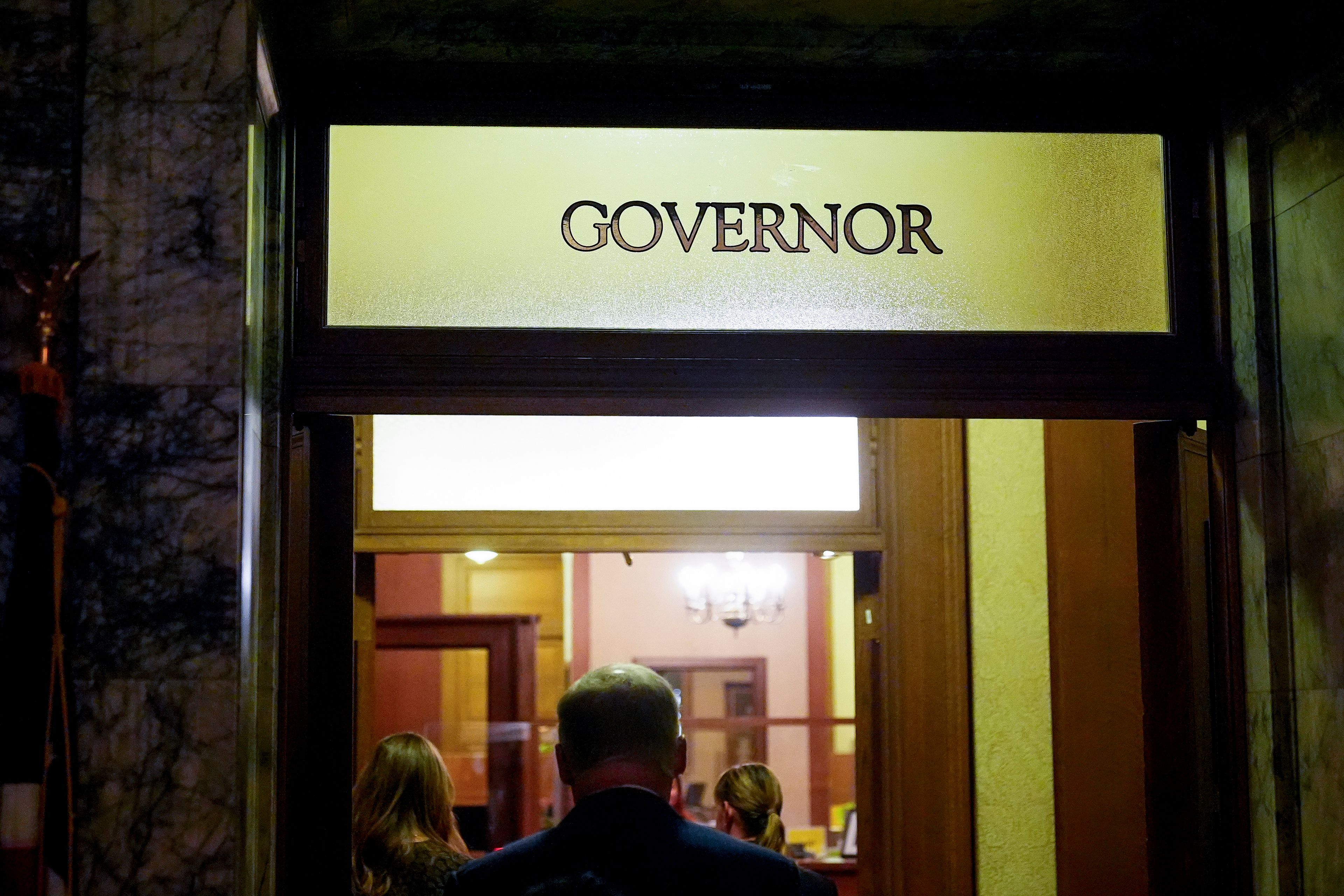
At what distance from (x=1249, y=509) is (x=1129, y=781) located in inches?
101

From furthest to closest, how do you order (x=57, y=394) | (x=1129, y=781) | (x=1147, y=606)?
(x=1129, y=781) < (x=1147, y=606) < (x=57, y=394)

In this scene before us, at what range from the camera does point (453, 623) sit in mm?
9438

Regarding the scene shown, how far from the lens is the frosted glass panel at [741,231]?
3205 millimetres

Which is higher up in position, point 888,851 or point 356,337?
point 356,337

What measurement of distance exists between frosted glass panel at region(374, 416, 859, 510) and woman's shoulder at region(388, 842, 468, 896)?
1782mm

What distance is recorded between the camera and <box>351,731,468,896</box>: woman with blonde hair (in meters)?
4.04

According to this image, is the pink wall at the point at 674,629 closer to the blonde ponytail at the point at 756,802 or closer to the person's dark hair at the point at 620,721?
the blonde ponytail at the point at 756,802

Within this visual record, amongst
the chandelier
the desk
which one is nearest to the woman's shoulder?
the desk

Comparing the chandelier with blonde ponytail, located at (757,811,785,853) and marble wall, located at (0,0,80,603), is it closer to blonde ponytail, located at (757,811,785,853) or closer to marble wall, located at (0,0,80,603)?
blonde ponytail, located at (757,811,785,853)

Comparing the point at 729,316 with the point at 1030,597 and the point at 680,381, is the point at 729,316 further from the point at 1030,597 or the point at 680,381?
the point at 1030,597

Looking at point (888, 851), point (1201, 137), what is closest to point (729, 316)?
point (1201, 137)

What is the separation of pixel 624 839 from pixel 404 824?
2062mm

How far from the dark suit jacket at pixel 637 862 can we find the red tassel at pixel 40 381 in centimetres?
106

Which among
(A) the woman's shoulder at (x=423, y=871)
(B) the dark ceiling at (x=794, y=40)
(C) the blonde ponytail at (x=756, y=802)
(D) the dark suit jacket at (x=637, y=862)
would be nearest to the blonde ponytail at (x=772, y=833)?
(C) the blonde ponytail at (x=756, y=802)
